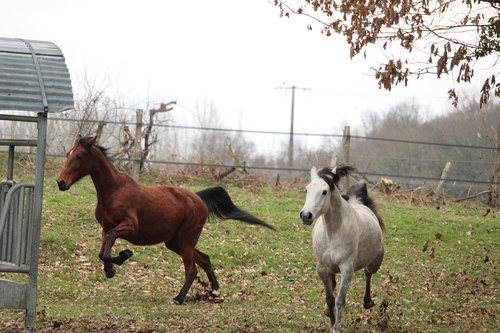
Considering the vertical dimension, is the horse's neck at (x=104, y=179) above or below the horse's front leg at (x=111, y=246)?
above

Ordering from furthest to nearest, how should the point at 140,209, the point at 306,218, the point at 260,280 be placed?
the point at 260,280 → the point at 140,209 → the point at 306,218

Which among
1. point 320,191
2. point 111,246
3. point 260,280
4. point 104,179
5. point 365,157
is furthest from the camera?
point 365,157

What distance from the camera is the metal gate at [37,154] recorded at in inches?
290

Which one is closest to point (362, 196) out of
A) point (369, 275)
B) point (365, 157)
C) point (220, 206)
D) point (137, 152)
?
point (369, 275)

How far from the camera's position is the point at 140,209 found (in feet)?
32.4

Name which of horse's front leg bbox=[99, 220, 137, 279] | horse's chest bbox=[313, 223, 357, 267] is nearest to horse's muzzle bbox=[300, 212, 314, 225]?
horse's chest bbox=[313, 223, 357, 267]

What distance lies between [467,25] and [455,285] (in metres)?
4.41

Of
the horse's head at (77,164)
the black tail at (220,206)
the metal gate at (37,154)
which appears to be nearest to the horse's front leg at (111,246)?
the horse's head at (77,164)

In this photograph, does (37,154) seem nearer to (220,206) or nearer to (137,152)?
(220,206)

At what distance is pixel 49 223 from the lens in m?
14.6

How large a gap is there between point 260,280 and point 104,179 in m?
3.77

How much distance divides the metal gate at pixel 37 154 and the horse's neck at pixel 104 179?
1667mm

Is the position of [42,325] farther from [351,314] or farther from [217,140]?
[217,140]

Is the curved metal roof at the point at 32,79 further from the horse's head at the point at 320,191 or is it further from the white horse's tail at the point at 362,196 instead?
the white horse's tail at the point at 362,196
